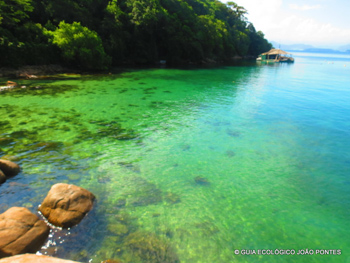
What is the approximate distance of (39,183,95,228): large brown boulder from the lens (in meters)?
7.50

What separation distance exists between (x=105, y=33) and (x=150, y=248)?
55.4 meters

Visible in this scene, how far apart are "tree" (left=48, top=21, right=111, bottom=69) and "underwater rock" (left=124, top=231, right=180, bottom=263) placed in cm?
3892

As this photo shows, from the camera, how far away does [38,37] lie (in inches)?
1501

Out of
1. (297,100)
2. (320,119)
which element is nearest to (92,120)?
(320,119)

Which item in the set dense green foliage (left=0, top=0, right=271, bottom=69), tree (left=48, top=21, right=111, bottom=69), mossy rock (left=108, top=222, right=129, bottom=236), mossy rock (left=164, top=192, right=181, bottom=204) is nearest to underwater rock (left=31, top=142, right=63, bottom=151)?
mossy rock (left=108, top=222, right=129, bottom=236)

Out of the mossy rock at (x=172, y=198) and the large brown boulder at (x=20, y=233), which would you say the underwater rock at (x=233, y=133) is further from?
the large brown boulder at (x=20, y=233)

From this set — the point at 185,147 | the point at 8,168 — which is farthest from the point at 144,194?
the point at 8,168

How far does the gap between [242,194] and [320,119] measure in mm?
16644

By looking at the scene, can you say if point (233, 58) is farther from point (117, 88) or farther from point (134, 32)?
point (117, 88)

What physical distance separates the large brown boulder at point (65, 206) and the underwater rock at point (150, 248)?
2.13 metres

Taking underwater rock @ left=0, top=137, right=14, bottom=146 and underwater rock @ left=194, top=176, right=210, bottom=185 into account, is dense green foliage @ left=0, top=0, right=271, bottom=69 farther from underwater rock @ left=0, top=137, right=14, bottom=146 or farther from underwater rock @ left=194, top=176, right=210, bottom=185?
underwater rock @ left=194, top=176, right=210, bottom=185

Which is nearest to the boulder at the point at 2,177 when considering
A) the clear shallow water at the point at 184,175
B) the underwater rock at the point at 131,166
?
the clear shallow water at the point at 184,175

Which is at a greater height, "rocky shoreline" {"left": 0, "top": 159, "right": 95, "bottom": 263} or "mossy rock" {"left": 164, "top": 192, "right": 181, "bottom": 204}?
"rocky shoreline" {"left": 0, "top": 159, "right": 95, "bottom": 263}

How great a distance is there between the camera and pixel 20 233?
20.8 ft
